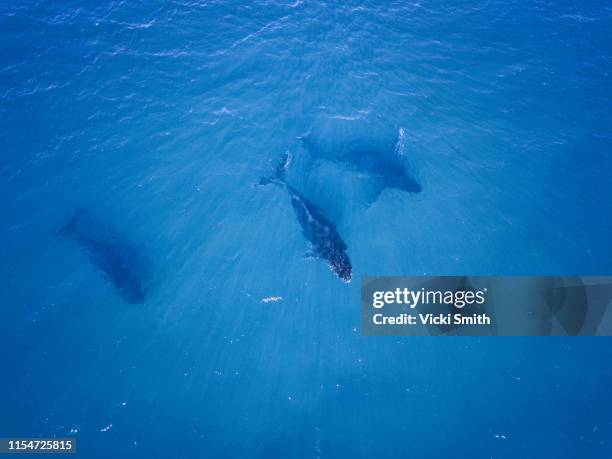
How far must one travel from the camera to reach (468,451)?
14641 mm

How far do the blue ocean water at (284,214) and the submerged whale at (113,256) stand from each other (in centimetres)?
11

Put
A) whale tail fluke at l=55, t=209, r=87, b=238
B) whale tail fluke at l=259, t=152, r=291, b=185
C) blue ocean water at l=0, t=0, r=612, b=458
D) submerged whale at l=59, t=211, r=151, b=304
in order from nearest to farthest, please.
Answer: blue ocean water at l=0, t=0, r=612, b=458 < submerged whale at l=59, t=211, r=151, b=304 < whale tail fluke at l=55, t=209, r=87, b=238 < whale tail fluke at l=259, t=152, r=291, b=185

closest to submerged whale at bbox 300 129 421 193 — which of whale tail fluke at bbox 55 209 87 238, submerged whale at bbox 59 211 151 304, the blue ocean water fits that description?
the blue ocean water

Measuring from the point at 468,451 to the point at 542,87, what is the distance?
17460 millimetres

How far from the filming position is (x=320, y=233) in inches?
668

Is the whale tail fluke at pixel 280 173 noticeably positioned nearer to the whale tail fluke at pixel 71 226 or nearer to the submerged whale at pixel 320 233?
the submerged whale at pixel 320 233

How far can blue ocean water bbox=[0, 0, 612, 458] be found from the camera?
14.9m

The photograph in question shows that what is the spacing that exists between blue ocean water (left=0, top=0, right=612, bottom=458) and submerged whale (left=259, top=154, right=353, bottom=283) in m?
0.42

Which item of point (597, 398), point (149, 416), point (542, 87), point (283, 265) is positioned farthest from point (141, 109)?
point (597, 398)

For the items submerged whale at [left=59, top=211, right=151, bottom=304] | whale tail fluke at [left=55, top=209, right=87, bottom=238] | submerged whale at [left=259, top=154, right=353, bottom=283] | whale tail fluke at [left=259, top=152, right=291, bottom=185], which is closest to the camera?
submerged whale at [left=59, top=211, right=151, bottom=304]

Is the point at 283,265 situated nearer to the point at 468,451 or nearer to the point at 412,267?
the point at 412,267

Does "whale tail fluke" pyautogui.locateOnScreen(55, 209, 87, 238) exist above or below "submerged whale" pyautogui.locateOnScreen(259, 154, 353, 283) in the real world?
above

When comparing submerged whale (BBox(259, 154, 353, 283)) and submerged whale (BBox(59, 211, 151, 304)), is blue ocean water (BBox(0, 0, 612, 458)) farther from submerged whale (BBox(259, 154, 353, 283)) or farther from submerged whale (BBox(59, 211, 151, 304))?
submerged whale (BBox(259, 154, 353, 283))

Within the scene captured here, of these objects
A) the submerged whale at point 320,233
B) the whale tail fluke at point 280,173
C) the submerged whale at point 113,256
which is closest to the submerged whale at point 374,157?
the whale tail fluke at point 280,173
